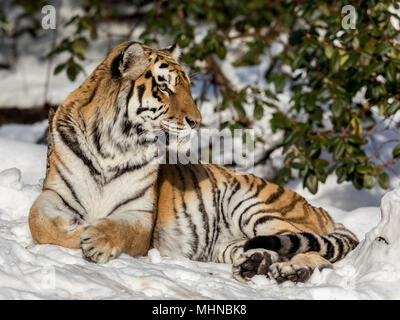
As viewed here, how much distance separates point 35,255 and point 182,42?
331 centimetres

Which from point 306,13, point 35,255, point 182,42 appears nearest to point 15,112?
point 182,42

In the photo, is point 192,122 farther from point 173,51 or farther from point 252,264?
point 252,264

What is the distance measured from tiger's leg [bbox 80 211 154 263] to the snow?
0.17 ft

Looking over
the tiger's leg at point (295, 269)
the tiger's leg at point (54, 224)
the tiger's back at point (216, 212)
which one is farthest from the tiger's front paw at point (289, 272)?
the tiger's leg at point (54, 224)

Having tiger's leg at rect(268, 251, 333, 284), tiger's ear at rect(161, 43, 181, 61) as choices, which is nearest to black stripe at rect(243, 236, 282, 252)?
tiger's leg at rect(268, 251, 333, 284)

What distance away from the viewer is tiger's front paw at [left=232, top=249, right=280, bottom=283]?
10.8ft

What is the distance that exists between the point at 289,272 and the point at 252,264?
0.62ft

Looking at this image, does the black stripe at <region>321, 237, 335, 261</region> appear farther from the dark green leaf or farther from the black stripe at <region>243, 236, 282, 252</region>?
the dark green leaf

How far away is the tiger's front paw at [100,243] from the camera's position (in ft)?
10.3

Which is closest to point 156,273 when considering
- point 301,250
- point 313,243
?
point 301,250

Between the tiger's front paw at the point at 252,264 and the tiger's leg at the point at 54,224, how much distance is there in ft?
2.63

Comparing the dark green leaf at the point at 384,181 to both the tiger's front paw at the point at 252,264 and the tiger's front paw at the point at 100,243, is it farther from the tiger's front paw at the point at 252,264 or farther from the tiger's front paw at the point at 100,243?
the tiger's front paw at the point at 100,243

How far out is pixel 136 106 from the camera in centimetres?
357

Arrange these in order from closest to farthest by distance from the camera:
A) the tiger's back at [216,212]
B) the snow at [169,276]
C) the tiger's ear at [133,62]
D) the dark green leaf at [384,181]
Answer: the snow at [169,276] < the tiger's ear at [133,62] < the tiger's back at [216,212] < the dark green leaf at [384,181]
